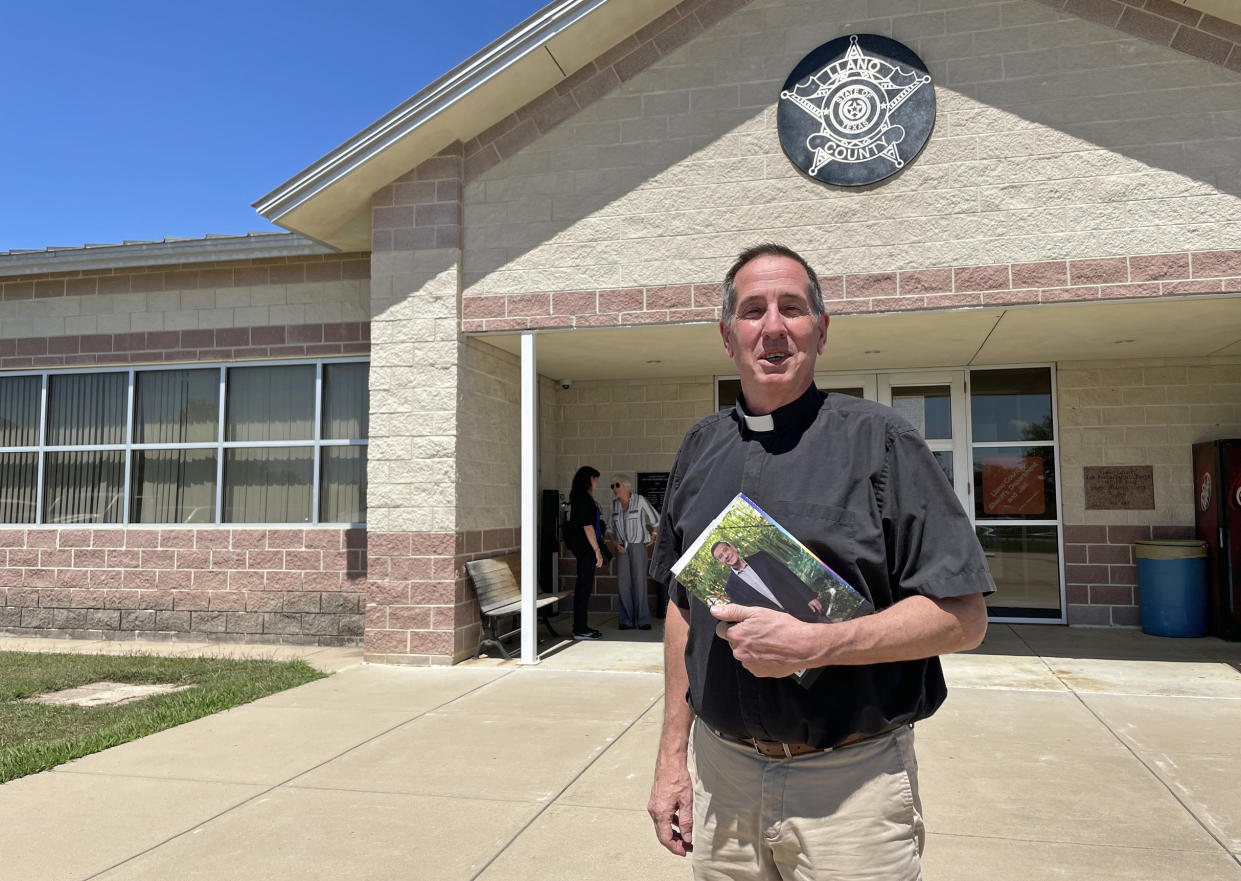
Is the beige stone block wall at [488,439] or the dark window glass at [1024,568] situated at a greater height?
the beige stone block wall at [488,439]

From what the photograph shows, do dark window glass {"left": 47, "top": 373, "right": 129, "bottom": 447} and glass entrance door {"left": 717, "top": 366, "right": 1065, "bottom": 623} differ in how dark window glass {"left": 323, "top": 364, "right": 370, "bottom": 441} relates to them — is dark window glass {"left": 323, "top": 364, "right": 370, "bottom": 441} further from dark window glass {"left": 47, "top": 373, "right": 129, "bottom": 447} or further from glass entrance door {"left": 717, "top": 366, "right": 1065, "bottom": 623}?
glass entrance door {"left": 717, "top": 366, "right": 1065, "bottom": 623}

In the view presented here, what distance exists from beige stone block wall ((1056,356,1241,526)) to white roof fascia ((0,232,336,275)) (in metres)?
8.27

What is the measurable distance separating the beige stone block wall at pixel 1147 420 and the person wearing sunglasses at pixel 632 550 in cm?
473

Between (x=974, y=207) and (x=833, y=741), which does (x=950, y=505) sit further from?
(x=974, y=207)

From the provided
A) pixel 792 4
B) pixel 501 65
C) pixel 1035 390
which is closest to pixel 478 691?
pixel 501 65

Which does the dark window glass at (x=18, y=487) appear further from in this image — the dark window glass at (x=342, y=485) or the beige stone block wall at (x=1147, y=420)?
the beige stone block wall at (x=1147, y=420)

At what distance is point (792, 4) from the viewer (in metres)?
8.18

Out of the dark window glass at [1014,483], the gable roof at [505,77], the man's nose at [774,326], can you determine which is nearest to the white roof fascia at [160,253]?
the gable roof at [505,77]

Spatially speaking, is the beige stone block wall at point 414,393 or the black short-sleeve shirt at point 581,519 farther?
the black short-sleeve shirt at point 581,519

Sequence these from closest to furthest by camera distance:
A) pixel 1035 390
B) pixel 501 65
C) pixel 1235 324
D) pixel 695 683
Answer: pixel 695 683
pixel 501 65
pixel 1235 324
pixel 1035 390

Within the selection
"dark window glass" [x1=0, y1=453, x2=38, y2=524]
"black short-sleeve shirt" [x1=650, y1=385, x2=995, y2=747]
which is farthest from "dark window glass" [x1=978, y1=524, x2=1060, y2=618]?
"dark window glass" [x1=0, y1=453, x2=38, y2=524]

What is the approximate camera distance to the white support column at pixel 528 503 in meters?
8.46

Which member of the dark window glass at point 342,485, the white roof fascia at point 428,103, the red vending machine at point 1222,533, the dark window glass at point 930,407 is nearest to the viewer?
the white roof fascia at point 428,103

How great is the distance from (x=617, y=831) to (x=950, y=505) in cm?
305
